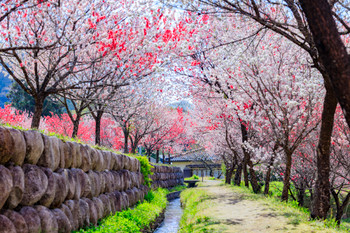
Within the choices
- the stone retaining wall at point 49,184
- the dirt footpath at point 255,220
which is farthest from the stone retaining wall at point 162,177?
the stone retaining wall at point 49,184

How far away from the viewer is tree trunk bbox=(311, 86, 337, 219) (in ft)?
23.2

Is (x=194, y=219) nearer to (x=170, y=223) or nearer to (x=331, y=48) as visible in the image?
(x=170, y=223)

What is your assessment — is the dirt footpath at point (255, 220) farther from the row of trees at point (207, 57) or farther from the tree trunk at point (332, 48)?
the tree trunk at point (332, 48)

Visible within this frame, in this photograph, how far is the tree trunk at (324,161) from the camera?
7.07 meters

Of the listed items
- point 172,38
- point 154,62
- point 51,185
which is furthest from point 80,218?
point 172,38

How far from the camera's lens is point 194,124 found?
86.1 feet

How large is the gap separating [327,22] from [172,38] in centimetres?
881

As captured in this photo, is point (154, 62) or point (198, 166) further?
point (198, 166)

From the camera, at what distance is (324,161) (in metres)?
7.24

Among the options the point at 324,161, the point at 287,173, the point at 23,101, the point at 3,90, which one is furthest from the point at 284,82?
the point at 3,90

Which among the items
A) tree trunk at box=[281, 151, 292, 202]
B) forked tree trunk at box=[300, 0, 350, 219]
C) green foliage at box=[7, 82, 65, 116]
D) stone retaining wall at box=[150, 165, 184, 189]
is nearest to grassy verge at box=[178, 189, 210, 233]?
tree trunk at box=[281, 151, 292, 202]

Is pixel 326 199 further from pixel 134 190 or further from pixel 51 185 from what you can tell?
pixel 134 190

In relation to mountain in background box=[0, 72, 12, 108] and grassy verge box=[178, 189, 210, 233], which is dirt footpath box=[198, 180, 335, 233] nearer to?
grassy verge box=[178, 189, 210, 233]

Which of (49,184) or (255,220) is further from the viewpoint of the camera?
(255,220)
